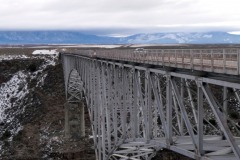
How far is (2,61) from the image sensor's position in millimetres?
100312

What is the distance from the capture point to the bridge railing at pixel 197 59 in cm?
1391

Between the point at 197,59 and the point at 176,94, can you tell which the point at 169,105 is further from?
the point at 197,59

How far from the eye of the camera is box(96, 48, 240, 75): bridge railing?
1391 cm

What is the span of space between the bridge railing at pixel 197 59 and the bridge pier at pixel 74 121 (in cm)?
3514

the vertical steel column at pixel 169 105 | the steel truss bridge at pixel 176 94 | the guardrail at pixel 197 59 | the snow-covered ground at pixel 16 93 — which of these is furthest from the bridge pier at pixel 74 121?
the vertical steel column at pixel 169 105

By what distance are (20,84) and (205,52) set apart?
72.4m

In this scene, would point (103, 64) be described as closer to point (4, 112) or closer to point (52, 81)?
point (4, 112)

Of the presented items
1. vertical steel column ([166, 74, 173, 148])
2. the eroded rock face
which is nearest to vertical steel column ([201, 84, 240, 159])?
vertical steel column ([166, 74, 173, 148])

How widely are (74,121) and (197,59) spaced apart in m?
45.3

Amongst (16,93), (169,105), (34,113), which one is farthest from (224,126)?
(16,93)

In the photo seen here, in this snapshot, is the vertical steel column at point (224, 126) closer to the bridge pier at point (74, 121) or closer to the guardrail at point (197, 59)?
the guardrail at point (197, 59)

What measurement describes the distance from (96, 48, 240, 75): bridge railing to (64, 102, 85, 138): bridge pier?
35145 millimetres

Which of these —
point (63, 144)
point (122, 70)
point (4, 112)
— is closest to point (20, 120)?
point (4, 112)

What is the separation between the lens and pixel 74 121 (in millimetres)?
60812
